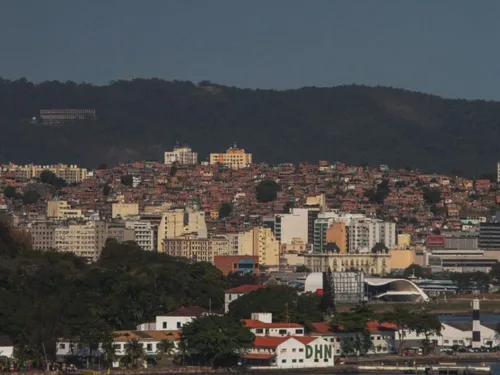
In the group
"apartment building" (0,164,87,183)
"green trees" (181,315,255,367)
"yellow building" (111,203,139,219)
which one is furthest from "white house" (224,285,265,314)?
"apartment building" (0,164,87,183)

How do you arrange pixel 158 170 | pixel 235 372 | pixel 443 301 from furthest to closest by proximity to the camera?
pixel 158 170
pixel 443 301
pixel 235 372

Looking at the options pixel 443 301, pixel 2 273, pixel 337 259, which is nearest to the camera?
pixel 2 273

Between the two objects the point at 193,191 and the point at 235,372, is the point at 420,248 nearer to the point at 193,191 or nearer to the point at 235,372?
the point at 193,191

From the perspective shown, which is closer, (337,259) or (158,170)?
(337,259)

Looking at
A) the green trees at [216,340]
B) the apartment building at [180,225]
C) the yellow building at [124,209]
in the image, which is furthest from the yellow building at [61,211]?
the green trees at [216,340]

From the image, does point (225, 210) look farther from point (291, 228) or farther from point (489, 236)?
point (489, 236)

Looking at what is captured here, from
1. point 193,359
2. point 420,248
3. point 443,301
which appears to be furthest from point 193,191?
point 193,359

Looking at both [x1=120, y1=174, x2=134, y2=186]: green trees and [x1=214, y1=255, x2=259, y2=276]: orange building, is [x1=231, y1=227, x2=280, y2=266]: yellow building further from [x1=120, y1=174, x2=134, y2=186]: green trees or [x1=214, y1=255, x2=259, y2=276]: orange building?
[x1=120, y1=174, x2=134, y2=186]: green trees
